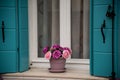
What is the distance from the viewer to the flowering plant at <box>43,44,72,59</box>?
2.81 m

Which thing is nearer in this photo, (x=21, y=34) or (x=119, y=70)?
(x=119, y=70)

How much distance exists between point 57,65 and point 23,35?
0.48 meters

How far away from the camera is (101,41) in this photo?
2641 millimetres

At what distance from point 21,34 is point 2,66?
1.27 ft

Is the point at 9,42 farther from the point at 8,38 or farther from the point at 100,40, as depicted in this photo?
the point at 100,40

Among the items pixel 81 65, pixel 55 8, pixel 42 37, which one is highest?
pixel 55 8

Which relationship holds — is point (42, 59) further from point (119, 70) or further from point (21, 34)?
point (119, 70)

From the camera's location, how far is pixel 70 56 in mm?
3025

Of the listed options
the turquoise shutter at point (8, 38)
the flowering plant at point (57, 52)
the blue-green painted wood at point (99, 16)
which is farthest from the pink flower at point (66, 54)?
the turquoise shutter at point (8, 38)

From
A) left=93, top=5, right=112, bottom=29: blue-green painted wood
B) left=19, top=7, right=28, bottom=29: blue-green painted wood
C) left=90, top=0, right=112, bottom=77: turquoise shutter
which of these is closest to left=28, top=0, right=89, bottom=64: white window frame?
left=19, top=7, right=28, bottom=29: blue-green painted wood

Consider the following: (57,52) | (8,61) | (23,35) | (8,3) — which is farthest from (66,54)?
(8,3)

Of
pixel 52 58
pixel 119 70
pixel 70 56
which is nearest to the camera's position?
pixel 119 70

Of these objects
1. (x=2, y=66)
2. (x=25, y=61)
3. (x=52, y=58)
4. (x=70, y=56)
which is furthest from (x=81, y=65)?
(x=2, y=66)

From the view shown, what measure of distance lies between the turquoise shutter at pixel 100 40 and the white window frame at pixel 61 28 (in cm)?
32
